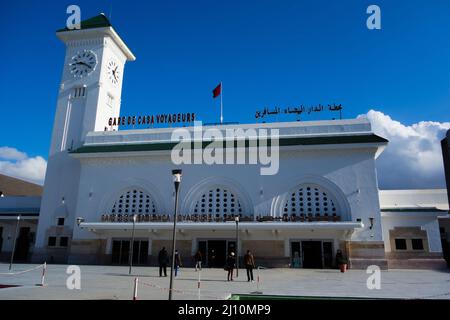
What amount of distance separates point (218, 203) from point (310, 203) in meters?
7.56

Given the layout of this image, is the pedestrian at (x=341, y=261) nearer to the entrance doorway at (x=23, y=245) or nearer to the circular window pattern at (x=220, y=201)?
the circular window pattern at (x=220, y=201)

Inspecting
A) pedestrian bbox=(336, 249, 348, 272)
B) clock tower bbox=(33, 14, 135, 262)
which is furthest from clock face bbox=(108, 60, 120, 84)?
pedestrian bbox=(336, 249, 348, 272)

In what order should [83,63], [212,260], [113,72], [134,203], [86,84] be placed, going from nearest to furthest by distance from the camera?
1. [212,260]
2. [134,203]
3. [86,84]
4. [83,63]
5. [113,72]

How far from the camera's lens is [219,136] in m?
30.9

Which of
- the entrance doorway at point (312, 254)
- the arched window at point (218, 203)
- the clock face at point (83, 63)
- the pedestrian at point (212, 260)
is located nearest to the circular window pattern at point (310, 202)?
the entrance doorway at point (312, 254)

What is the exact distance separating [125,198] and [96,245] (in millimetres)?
4742

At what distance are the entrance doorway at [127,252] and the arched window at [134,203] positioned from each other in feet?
8.53

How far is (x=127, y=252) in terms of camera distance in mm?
30172

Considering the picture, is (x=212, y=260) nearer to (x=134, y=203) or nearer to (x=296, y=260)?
(x=296, y=260)

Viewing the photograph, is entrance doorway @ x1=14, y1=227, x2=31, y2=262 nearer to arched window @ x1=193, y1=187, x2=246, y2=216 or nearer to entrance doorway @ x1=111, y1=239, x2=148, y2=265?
entrance doorway @ x1=111, y1=239, x2=148, y2=265

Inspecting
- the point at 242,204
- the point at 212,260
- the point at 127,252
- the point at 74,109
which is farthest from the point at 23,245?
the point at 242,204
